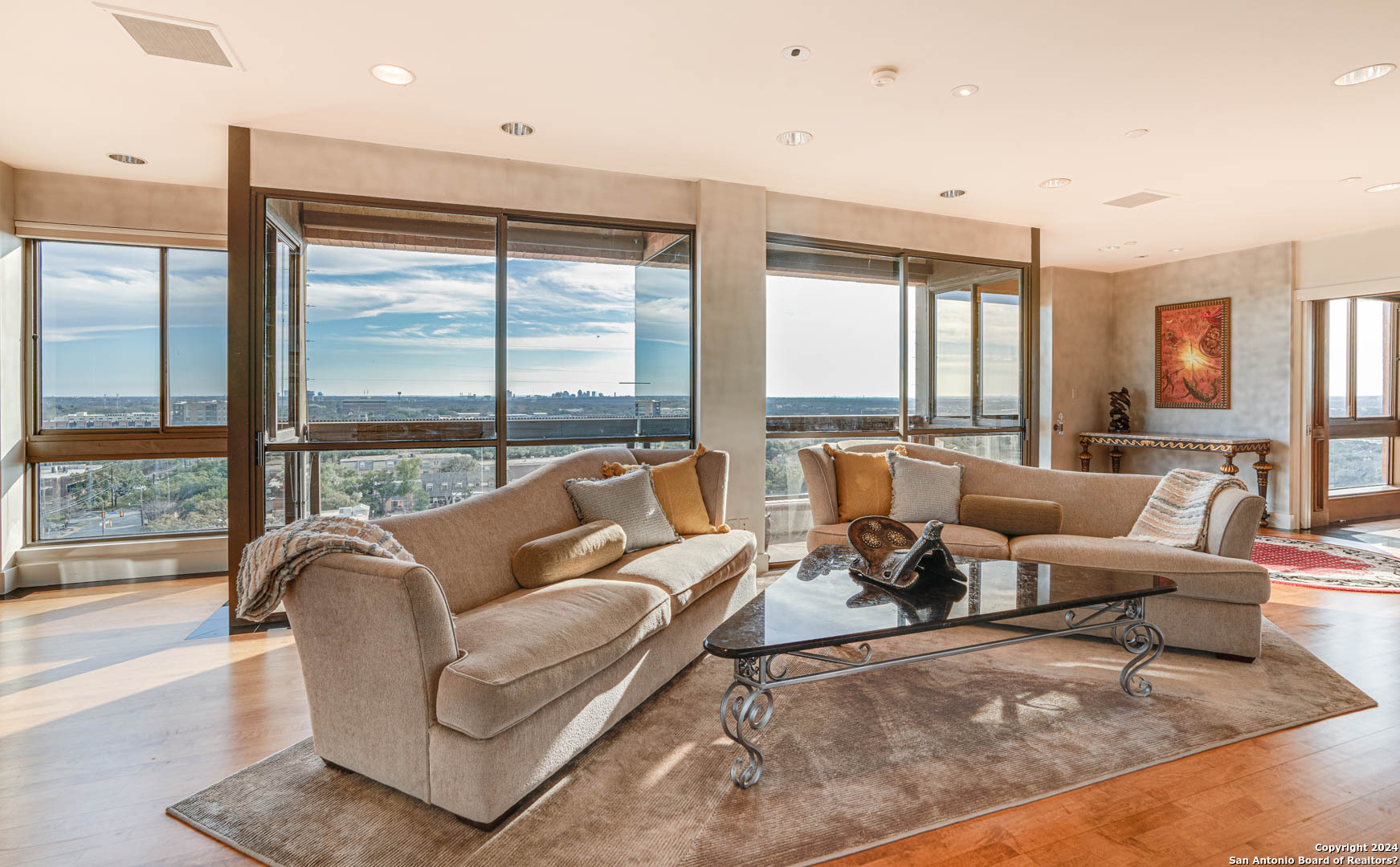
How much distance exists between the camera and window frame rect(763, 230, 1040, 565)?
5.12m

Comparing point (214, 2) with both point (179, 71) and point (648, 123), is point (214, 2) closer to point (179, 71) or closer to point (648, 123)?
point (179, 71)

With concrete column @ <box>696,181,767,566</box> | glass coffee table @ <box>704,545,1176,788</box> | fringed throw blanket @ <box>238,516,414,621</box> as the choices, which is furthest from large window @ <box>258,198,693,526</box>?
fringed throw blanket @ <box>238,516,414,621</box>

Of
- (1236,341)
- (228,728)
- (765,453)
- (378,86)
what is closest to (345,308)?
(378,86)

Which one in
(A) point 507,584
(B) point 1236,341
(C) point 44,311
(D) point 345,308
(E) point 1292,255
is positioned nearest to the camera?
(A) point 507,584

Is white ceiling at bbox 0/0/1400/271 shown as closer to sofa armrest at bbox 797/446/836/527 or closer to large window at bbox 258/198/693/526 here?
large window at bbox 258/198/693/526

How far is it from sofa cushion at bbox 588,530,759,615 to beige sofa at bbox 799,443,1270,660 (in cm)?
78

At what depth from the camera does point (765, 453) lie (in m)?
4.89

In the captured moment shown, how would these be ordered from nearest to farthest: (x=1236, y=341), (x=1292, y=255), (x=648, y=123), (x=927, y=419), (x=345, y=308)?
(x=648, y=123) → (x=345, y=308) → (x=927, y=419) → (x=1292, y=255) → (x=1236, y=341)

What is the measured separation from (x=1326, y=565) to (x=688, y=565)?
4.85 metres

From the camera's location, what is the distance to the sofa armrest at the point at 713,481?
3.94 meters

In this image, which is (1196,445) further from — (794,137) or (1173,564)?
(794,137)

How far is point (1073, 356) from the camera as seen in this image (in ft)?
25.3

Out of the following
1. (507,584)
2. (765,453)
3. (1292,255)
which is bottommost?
(507,584)

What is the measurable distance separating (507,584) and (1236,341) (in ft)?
23.3
